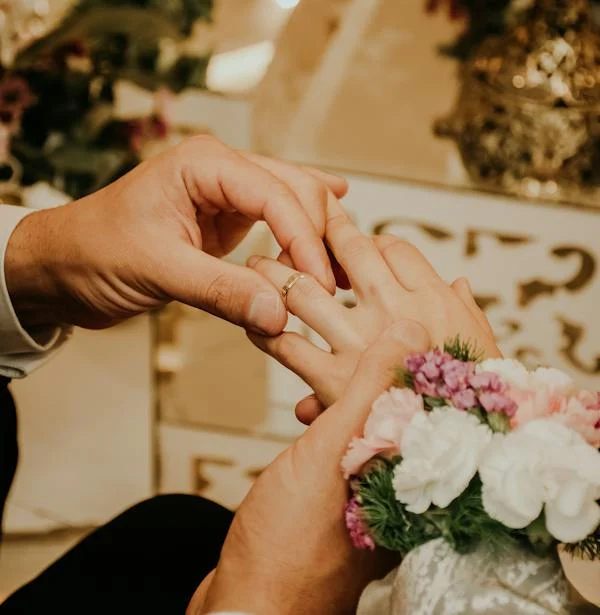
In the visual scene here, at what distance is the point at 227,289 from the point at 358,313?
0.15 metres

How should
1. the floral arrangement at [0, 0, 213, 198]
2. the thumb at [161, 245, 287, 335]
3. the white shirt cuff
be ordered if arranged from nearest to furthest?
1. the thumb at [161, 245, 287, 335]
2. the white shirt cuff
3. the floral arrangement at [0, 0, 213, 198]

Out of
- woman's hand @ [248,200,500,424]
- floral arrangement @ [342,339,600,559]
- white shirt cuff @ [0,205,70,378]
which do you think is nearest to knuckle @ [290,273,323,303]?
woman's hand @ [248,200,500,424]

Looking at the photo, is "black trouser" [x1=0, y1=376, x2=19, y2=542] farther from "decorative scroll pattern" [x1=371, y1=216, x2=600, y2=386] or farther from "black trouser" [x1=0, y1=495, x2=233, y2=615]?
"decorative scroll pattern" [x1=371, y1=216, x2=600, y2=386]

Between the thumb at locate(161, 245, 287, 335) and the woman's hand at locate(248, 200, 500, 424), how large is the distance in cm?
4

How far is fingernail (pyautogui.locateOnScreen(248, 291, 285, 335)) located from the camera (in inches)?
30.4

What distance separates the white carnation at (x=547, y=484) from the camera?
482 millimetres

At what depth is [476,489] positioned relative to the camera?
0.52 metres

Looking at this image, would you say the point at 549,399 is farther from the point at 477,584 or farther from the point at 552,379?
the point at 477,584

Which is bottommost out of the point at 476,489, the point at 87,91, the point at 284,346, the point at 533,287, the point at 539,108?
the point at 533,287

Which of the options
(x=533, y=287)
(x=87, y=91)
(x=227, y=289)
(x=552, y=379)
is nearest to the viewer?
(x=552, y=379)

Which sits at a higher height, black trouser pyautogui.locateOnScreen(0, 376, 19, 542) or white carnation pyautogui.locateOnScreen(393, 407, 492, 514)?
white carnation pyautogui.locateOnScreen(393, 407, 492, 514)

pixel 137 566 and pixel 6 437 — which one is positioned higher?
pixel 6 437

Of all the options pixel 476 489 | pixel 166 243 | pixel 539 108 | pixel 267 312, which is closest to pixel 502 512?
pixel 476 489

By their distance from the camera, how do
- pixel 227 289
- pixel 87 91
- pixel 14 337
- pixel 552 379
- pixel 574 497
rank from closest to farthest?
pixel 574 497 < pixel 552 379 < pixel 227 289 < pixel 14 337 < pixel 87 91
